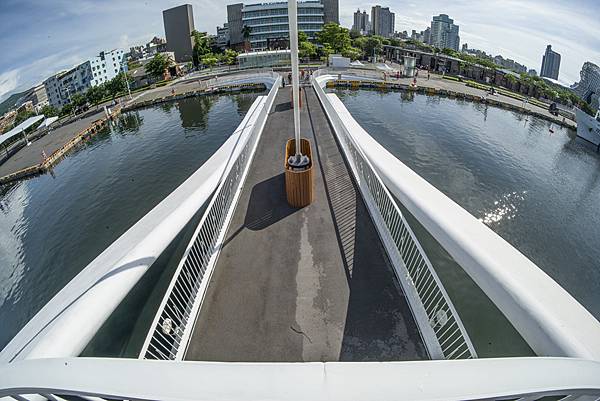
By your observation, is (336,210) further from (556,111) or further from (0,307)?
(556,111)

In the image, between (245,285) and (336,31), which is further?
(336,31)

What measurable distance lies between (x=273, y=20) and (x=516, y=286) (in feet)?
321

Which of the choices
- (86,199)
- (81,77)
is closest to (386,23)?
(81,77)

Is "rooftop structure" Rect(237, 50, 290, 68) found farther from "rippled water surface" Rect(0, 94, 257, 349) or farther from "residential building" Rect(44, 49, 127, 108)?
"residential building" Rect(44, 49, 127, 108)

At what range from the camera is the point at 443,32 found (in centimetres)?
15412

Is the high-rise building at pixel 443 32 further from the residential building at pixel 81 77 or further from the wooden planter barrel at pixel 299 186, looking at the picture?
the wooden planter barrel at pixel 299 186

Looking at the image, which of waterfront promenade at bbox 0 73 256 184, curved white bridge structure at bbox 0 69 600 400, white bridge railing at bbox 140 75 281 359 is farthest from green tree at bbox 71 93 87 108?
curved white bridge structure at bbox 0 69 600 400

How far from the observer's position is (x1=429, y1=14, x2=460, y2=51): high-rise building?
6058 inches

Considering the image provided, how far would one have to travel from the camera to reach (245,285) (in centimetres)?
602

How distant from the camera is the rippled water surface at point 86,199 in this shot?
11.8 m

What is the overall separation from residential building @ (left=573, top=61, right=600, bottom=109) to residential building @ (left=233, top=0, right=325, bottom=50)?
63447 mm

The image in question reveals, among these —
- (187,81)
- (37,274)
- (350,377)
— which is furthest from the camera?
(187,81)

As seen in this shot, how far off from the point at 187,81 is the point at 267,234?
48.6 metres

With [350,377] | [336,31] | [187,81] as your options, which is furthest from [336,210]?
[336,31]
